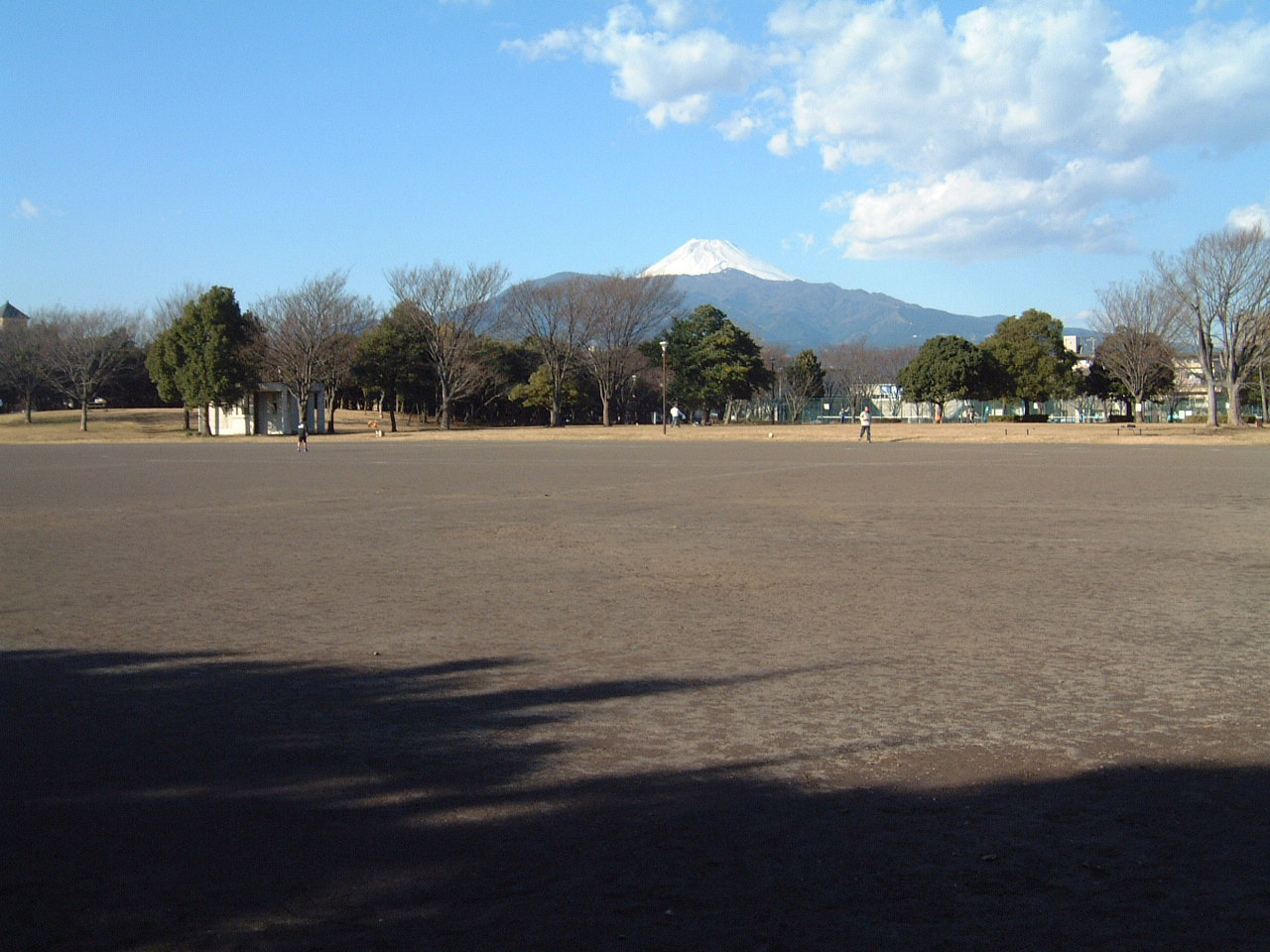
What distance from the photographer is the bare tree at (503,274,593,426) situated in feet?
247

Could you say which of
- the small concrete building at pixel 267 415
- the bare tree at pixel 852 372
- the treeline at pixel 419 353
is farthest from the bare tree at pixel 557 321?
the bare tree at pixel 852 372

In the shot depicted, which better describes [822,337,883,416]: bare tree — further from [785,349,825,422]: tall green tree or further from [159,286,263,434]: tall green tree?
[159,286,263,434]: tall green tree

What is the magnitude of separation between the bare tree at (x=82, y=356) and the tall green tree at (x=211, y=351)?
7119 millimetres

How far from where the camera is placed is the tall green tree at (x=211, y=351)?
61625 mm

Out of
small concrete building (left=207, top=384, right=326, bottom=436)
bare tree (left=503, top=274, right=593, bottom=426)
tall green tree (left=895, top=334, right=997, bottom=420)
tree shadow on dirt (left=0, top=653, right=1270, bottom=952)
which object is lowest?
tree shadow on dirt (left=0, top=653, right=1270, bottom=952)

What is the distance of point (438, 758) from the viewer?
16.6 ft

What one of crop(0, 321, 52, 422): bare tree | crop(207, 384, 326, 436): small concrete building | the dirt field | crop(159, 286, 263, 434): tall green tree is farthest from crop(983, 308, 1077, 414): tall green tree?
the dirt field

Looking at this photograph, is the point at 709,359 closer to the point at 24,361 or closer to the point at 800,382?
the point at 800,382

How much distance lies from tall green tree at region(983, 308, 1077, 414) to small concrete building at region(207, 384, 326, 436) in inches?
1918

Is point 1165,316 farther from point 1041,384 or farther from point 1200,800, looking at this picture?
point 1200,800

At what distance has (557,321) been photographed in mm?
76000

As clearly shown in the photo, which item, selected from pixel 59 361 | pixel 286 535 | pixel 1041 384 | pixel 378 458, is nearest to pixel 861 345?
pixel 1041 384

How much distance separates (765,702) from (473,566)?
5646 mm

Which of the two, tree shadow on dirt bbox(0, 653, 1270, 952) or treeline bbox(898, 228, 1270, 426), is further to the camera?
treeline bbox(898, 228, 1270, 426)
